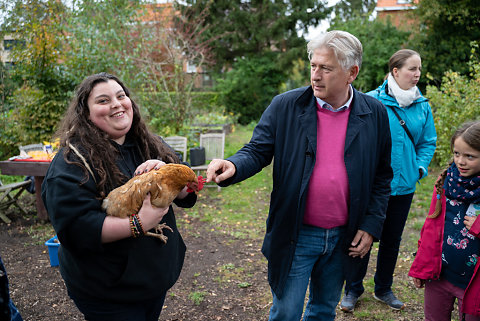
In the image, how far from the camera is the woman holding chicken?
1742 mm

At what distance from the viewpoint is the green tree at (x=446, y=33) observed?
1285 cm

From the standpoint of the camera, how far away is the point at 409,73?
329 cm

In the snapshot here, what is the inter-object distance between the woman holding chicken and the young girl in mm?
1760

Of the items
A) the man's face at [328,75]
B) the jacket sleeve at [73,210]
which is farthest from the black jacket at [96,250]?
the man's face at [328,75]

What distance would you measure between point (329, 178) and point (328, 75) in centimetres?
64

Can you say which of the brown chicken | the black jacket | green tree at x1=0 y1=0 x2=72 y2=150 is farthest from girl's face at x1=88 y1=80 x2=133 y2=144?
green tree at x1=0 y1=0 x2=72 y2=150

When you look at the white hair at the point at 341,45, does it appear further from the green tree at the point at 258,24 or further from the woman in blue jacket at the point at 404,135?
the green tree at the point at 258,24

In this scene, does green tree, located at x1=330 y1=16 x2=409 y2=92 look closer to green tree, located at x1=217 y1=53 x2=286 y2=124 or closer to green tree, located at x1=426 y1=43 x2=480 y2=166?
green tree, located at x1=217 y1=53 x2=286 y2=124

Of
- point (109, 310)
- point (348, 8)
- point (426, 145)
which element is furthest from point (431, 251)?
point (348, 8)

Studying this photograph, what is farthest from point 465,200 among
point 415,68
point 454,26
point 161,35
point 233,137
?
point 454,26

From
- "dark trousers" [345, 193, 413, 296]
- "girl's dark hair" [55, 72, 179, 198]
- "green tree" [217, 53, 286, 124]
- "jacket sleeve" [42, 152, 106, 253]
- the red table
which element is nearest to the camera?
"jacket sleeve" [42, 152, 106, 253]

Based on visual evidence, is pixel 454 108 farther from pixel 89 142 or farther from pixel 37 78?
pixel 37 78

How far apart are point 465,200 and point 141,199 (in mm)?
2025

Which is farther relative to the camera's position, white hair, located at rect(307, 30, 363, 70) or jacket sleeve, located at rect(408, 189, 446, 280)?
jacket sleeve, located at rect(408, 189, 446, 280)
